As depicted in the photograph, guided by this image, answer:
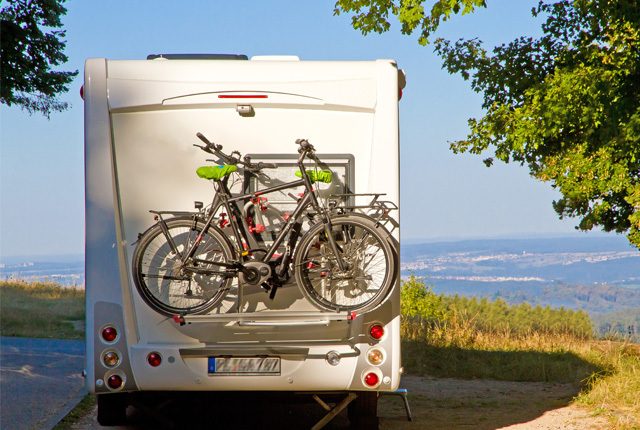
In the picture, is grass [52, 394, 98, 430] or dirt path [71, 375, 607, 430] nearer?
grass [52, 394, 98, 430]

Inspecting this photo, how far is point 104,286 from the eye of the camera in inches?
205

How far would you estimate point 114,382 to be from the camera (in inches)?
206

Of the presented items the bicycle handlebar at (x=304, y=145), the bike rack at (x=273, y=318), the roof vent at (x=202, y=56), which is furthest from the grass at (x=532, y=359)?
the roof vent at (x=202, y=56)

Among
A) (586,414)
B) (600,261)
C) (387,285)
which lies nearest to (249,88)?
(387,285)

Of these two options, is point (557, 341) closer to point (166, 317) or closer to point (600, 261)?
point (166, 317)

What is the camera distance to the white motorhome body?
522 centimetres

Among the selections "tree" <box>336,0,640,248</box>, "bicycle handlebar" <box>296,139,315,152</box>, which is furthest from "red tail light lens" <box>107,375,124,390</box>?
"tree" <box>336,0,640,248</box>

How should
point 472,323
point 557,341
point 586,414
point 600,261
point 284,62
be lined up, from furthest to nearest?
1. point 600,261
2. point 472,323
3. point 557,341
4. point 586,414
5. point 284,62

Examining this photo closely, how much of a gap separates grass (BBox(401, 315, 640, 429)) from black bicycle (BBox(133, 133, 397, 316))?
11.5 ft

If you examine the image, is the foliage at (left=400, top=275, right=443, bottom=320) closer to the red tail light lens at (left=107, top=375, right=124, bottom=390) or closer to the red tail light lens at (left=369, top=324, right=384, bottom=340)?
the red tail light lens at (left=369, top=324, right=384, bottom=340)

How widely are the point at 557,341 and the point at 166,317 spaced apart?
9.43m

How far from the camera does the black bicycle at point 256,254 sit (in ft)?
16.7

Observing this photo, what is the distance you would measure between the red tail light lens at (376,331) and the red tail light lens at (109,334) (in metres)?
1.84

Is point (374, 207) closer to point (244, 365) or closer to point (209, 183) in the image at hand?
point (209, 183)
